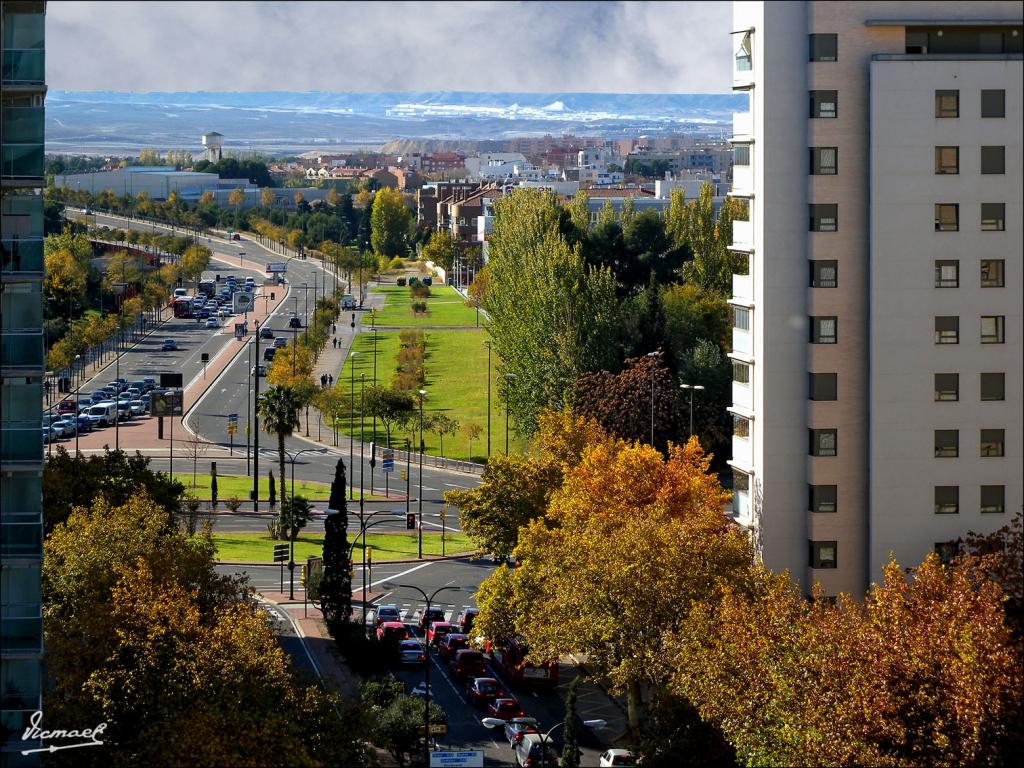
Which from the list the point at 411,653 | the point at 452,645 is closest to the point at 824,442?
the point at 452,645

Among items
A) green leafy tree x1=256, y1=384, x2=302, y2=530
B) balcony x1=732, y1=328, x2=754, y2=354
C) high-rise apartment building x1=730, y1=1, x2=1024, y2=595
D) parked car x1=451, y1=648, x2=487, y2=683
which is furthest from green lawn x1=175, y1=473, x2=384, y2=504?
high-rise apartment building x1=730, y1=1, x2=1024, y2=595

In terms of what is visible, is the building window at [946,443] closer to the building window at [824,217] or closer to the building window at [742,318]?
the building window at [824,217]

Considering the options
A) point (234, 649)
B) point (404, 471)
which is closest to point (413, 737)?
point (234, 649)

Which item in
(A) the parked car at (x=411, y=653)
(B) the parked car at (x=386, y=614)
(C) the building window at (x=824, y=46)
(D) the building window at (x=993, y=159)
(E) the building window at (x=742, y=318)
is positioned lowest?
(A) the parked car at (x=411, y=653)

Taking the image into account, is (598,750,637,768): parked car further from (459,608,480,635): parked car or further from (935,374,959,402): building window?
(459,608,480,635): parked car

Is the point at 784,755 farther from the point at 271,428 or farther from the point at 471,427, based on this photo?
the point at 471,427

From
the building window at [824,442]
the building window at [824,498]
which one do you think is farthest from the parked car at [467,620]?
the building window at [824,442]
